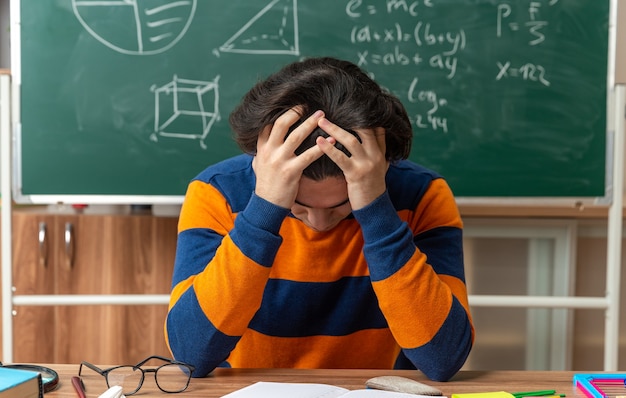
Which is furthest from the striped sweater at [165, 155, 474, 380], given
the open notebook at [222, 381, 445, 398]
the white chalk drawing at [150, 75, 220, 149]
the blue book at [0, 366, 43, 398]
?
the white chalk drawing at [150, 75, 220, 149]

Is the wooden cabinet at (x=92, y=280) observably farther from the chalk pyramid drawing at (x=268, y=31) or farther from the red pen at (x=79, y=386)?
the red pen at (x=79, y=386)

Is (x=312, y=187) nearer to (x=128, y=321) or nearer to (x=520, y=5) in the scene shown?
(x=520, y=5)

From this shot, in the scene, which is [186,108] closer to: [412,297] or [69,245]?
[69,245]

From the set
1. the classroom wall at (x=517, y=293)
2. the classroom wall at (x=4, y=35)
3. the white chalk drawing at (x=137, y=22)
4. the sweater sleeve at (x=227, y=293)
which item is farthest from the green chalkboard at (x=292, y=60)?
the sweater sleeve at (x=227, y=293)

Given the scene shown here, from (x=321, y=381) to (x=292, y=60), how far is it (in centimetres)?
118

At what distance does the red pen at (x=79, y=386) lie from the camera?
36.9 inches

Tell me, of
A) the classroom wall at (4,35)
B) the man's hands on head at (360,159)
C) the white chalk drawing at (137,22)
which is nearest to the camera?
the man's hands on head at (360,159)

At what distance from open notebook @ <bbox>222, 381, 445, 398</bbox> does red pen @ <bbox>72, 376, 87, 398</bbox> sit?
0.19 metres

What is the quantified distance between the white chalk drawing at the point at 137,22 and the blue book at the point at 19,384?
4.39ft

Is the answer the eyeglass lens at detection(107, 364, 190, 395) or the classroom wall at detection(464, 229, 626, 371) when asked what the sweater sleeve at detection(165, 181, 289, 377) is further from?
the classroom wall at detection(464, 229, 626, 371)

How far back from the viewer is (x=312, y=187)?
1094 mm

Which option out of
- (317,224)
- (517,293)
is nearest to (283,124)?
(317,224)

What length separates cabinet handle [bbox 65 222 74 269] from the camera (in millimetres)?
2168

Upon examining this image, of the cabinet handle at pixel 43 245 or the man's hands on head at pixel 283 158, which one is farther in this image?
the cabinet handle at pixel 43 245
